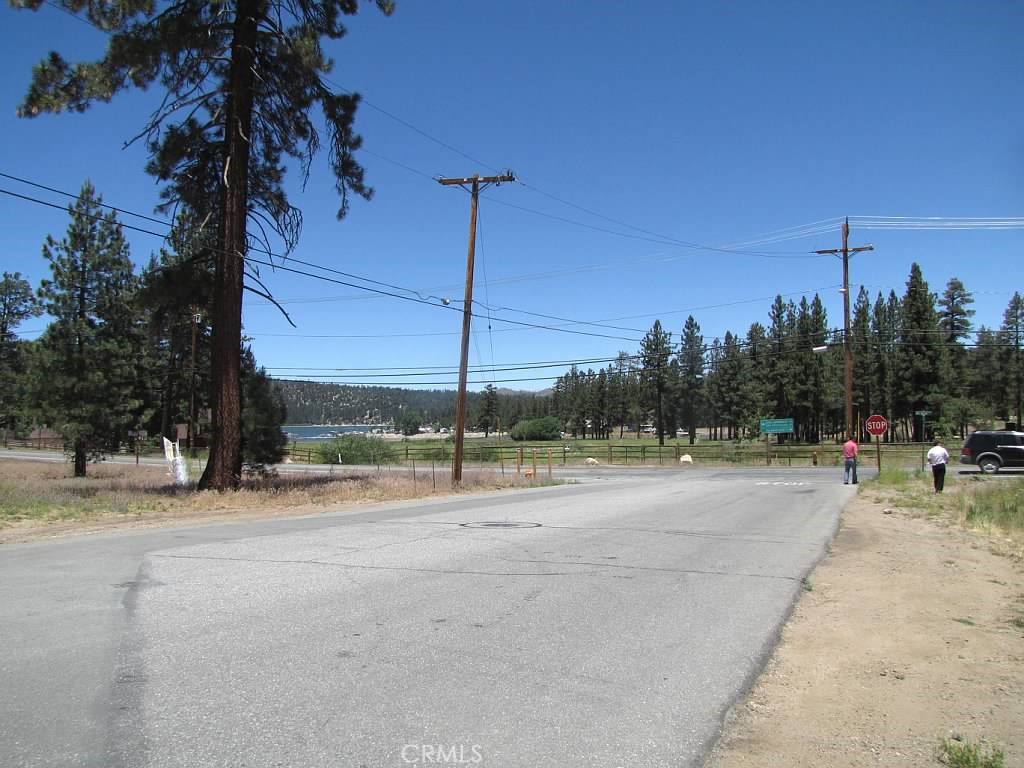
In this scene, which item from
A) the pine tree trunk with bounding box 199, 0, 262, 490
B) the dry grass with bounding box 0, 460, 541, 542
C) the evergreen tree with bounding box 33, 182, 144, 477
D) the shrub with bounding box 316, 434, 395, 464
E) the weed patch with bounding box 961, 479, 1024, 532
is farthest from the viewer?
the shrub with bounding box 316, 434, 395, 464

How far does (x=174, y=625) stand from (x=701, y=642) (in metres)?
4.49

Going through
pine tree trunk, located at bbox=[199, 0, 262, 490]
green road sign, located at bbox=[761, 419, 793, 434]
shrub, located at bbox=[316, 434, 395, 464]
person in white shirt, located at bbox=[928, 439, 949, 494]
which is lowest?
shrub, located at bbox=[316, 434, 395, 464]

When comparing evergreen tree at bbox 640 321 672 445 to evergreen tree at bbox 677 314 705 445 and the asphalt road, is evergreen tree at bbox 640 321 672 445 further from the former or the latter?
the asphalt road

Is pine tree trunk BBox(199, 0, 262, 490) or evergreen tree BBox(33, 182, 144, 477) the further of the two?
evergreen tree BBox(33, 182, 144, 477)

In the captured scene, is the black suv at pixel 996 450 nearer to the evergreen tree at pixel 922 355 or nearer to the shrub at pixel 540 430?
the evergreen tree at pixel 922 355

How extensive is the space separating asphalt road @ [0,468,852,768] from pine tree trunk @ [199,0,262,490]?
908cm

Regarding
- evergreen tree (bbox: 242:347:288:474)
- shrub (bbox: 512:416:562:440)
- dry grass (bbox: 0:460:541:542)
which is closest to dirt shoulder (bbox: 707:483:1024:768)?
dry grass (bbox: 0:460:541:542)

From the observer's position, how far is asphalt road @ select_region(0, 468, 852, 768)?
3.97m

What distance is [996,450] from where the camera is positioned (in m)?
35.2

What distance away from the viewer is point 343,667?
5.12m

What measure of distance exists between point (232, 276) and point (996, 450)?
35.5 m

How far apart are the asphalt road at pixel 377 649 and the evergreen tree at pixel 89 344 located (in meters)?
20.5

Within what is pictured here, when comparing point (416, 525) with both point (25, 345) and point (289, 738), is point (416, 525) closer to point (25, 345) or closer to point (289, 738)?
point (289, 738)

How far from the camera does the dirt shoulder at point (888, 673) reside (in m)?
4.26
